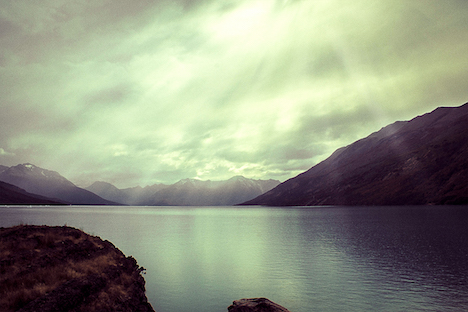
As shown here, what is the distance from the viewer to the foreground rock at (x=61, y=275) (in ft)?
61.8

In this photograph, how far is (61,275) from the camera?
2262 centimetres

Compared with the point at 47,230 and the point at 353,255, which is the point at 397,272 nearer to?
the point at 353,255

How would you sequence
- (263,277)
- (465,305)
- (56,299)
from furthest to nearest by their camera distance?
(263,277) < (465,305) < (56,299)

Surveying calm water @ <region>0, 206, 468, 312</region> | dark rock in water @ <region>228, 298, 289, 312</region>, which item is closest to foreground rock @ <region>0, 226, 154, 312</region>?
calm water @ <region>0, 206, 468, 312</region>

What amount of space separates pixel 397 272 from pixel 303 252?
63.0 feet

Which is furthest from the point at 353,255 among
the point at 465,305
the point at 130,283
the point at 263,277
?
the point at 130,283

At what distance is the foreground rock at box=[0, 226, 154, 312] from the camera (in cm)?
1883

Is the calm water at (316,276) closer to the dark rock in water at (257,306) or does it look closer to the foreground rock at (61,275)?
the dark rock in water at (257,306)

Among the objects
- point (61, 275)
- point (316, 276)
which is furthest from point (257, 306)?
point (316, 276)

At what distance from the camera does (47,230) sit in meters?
33.2

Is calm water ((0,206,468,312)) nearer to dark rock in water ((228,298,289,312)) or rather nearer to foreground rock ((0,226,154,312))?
dark rock in water ((228,298,289,312))

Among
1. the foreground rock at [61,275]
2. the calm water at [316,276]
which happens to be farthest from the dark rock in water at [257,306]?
the foreground rock at [61,275]

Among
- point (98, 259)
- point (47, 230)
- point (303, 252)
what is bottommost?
point (303, 252)

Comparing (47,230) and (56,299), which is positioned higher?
(47,230)
